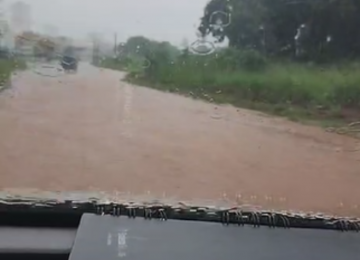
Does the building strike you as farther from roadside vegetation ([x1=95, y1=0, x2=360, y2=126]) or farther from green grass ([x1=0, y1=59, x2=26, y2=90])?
roadside vegetation ([x1=95, y1=0, x2=360, y2=126])

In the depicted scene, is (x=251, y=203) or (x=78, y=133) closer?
(x=251, y=203)

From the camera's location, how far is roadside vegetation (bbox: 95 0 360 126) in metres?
2.27

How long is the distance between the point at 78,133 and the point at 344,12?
1.12m

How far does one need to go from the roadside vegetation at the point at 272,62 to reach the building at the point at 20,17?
0.33 metres

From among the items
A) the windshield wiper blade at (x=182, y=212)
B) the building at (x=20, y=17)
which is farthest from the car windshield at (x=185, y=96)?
the windshield wiper blade at (x=182, y=212)

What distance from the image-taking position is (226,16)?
7.47 ft

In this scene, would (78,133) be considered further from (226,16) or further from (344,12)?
(344,12)

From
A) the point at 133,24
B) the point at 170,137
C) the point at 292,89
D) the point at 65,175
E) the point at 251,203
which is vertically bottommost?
the point at 251,203

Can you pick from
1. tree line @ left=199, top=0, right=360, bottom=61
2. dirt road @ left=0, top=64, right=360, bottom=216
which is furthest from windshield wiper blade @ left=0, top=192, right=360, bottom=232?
tree line @ left=199, top=0, right=360, bottom=61

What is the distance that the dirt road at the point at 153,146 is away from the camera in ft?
7.29

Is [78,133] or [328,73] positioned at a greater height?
[328,73]

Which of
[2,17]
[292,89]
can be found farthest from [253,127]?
[2,17]

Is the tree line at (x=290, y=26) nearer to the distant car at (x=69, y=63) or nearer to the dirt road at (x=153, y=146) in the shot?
the dirt road at (x=153, y=146)

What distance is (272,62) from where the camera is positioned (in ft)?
7.53
